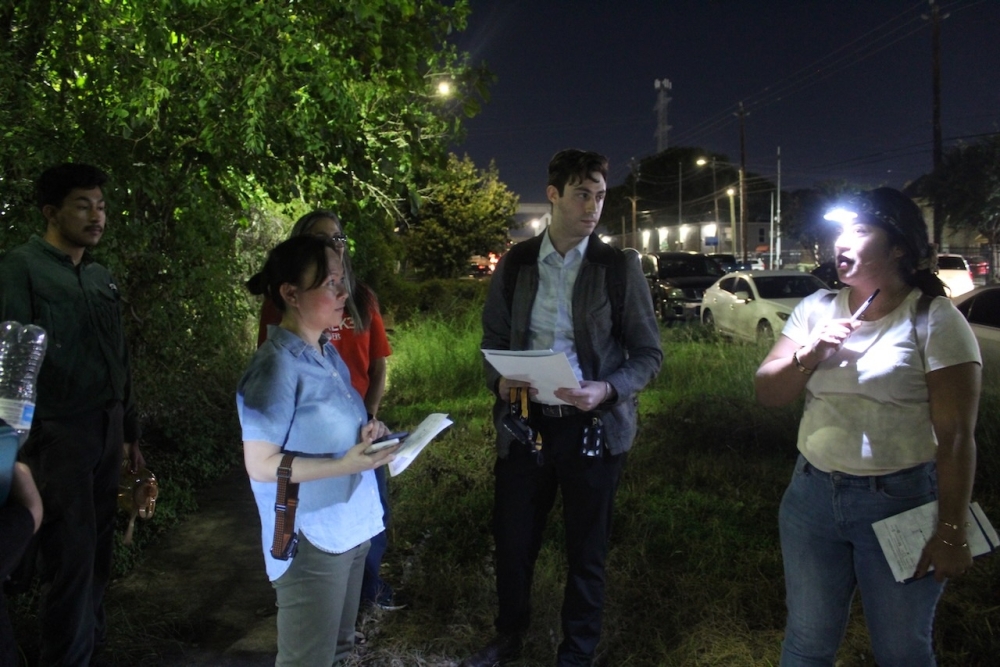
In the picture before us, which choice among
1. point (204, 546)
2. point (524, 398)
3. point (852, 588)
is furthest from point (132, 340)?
point (852, 588)

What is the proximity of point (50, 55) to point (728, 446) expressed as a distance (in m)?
5.17

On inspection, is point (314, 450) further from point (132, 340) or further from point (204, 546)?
point (132, 340)

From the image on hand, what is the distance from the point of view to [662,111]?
90.8 meters

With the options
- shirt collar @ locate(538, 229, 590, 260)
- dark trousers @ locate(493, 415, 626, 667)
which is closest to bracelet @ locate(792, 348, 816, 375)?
dark trousers @ locate(493, 415, 626, 667)

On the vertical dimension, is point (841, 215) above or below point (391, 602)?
above

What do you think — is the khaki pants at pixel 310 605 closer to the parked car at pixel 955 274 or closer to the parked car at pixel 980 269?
the parked car at pixel 955 274

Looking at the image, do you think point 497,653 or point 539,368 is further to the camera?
point 497,653

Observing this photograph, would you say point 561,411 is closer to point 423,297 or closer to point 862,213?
point 862,213

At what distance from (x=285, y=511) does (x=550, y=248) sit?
156 centimetres

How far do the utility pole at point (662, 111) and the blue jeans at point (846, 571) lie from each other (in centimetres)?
9282

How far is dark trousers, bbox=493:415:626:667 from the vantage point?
2.90m

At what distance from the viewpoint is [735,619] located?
133 inches

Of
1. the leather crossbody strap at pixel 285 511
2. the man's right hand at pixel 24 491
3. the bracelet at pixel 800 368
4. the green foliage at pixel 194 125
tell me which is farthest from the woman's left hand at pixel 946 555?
the green foliage at pixel 194 125

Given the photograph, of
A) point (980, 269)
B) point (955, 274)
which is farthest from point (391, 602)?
point (980, 269)
